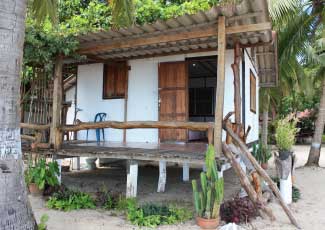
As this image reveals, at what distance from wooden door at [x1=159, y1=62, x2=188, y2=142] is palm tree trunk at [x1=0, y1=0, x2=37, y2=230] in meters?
4.94

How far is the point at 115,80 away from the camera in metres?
8.91

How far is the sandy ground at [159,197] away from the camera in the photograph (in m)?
4.92

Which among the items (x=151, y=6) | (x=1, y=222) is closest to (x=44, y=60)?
(x=1, y=222)

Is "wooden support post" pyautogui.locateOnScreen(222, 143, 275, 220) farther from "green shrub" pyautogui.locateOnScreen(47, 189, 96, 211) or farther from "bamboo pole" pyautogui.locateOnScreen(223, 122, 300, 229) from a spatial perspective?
"green shrub" pyautogui.locateOnScreen(47, 189, 96, 211)

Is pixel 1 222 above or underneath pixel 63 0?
underneath

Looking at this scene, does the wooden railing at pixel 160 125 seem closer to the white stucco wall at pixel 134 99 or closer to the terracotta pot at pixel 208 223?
the terracotta pot at pixel 208 223

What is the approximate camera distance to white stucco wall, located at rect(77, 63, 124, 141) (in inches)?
348

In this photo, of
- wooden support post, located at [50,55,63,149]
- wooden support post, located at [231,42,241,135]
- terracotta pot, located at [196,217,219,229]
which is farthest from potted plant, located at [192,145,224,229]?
wooden support post, located at [50,55,63,149]

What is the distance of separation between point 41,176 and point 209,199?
363cm

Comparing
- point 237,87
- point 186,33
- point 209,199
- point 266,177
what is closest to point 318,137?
point 237,87

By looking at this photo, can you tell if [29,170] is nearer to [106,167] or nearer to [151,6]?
[106,167]

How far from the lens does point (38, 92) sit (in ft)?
29.1

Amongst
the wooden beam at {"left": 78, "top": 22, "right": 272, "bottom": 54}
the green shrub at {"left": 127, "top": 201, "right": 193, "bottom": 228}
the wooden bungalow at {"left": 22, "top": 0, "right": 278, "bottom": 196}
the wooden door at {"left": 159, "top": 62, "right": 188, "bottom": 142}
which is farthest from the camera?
the wooden door at {"left": 159, "top": 62, "right": 188, "bottom": 142}

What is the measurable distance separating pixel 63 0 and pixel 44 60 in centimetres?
939
